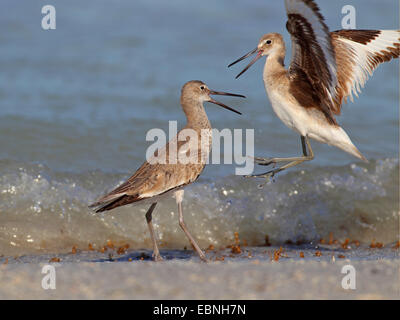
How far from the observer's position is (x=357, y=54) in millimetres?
7125

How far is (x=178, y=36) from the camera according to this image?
14.2 meters

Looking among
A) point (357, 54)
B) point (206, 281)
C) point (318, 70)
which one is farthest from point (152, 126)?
point (206, 281)

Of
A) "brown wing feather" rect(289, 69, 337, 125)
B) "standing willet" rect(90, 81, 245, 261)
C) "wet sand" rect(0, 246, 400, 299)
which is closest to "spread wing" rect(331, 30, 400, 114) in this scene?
"brown wing feather" rect(289, 69, 337, 125)

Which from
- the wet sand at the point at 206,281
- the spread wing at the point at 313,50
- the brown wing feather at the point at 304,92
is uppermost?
the spread wing at the point at 313,50

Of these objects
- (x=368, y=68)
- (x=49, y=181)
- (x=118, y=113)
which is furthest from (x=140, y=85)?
(x=368, y=68)

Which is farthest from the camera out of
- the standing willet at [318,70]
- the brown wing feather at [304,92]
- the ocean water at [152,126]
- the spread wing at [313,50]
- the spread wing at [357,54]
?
the ocean water at [152,126]

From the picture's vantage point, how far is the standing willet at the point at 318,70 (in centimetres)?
624

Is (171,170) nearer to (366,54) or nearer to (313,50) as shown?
(313,50)

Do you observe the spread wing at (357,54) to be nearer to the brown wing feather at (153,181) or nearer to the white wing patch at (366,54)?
the white wing patch at (366,54)

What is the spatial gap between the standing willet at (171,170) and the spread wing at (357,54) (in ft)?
4.62

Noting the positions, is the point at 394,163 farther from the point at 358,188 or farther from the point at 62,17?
the point at 62,17

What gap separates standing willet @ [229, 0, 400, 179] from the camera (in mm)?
6242

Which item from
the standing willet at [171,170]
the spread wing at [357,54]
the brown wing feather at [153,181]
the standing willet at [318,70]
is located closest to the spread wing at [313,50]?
the standing willet at [318,70]

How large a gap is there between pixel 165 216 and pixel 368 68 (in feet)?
8.82
